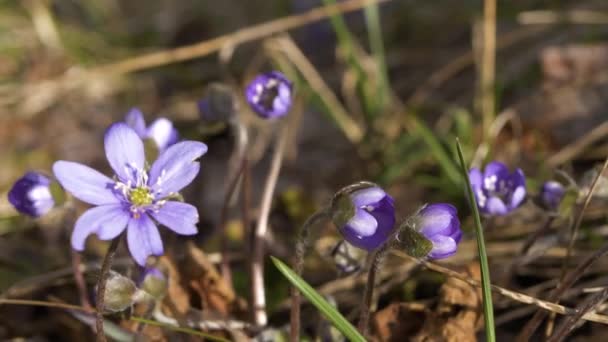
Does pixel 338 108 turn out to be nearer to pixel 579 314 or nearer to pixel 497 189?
pixel 497 189

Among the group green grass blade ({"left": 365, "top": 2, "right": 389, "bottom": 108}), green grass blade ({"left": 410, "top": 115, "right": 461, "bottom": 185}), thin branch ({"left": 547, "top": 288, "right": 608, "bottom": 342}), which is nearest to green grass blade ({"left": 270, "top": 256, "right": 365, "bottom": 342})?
thin branch ({"left": 547, "top": 288, "right": 608, "bottom": 342})

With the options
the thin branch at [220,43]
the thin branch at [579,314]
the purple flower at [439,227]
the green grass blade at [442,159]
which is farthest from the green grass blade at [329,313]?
the thin branch at [220,43]

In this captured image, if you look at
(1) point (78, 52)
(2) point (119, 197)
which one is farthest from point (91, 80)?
(2) point (119, 197)

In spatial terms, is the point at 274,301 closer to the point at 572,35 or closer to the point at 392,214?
the point at 392,214

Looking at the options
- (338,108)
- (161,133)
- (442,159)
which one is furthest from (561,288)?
(338,108)

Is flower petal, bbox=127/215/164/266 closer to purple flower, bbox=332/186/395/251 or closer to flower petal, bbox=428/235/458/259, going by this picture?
purple flower, bbox=332/186/395/251

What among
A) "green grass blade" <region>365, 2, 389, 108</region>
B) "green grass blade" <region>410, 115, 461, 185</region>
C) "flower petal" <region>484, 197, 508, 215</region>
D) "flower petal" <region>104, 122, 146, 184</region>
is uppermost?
"green grass blade" <region>365, 2, 389, 108</region>

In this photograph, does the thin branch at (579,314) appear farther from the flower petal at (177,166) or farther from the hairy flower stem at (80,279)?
the hairy flower stem at (80,279)
